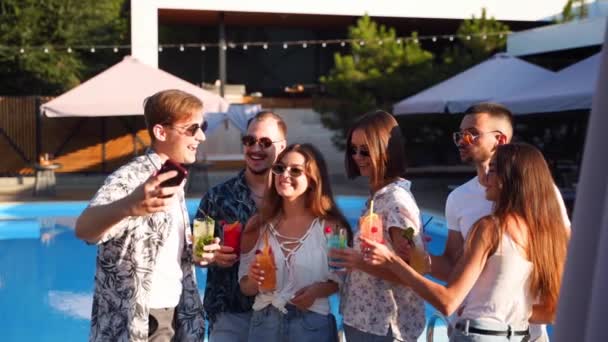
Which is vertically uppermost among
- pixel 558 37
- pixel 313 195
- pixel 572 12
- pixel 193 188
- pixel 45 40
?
pixel 572 12

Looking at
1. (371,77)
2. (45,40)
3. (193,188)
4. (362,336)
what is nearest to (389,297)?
(362,336)

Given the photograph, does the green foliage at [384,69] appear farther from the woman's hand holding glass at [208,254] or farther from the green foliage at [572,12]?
the woman's hand holding glass at [208,254]

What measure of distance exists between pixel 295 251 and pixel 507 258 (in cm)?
82

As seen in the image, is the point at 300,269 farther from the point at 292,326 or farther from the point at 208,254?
the point at 208,254

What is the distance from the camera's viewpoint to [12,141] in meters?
17.8

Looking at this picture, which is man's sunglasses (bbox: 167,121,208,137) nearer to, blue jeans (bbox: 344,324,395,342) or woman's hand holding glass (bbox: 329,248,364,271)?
woman's hand holding glass (bbox: 329,248,364,271)

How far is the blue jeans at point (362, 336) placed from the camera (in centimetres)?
269

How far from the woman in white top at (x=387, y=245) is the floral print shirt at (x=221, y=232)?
1.45 feet

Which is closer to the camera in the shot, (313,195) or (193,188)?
(313,195)

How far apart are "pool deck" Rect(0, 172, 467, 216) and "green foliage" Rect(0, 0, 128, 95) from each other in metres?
4.04

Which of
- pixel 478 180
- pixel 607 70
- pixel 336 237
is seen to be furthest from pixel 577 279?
pixel 478 180

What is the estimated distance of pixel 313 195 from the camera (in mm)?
2928

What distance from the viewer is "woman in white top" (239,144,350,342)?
9.18ft

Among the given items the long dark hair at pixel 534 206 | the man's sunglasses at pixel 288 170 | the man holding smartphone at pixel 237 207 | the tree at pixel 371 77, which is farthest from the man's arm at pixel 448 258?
the tree at pixel 371 77
